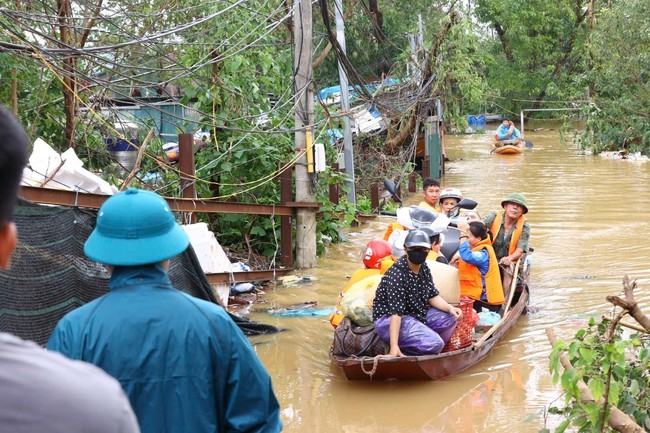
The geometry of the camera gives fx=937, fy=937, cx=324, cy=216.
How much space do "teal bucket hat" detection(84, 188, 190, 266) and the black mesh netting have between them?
3.74 metres

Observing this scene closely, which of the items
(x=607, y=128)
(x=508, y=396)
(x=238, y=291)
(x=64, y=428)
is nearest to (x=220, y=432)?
(x=64, y=428)

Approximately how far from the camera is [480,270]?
999cm

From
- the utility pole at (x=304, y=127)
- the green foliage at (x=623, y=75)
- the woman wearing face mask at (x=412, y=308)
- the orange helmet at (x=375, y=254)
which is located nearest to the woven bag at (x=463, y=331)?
the woman wearing face mask at (x=412, y=308)

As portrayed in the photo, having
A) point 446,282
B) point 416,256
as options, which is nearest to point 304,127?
point 446,282

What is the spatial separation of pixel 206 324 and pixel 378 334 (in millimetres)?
5382

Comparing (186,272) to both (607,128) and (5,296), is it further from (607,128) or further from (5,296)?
(607,128)

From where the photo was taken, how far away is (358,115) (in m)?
22.6

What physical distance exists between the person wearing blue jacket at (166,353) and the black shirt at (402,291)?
5.00 m

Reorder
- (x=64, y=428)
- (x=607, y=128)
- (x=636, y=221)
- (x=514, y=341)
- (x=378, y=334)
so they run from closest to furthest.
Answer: (x=64, y=428) < (x=378, y=334) < (x=514, y=341) < (x=636, y=221) < (x=607, y=128)

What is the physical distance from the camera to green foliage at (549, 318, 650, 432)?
486cm

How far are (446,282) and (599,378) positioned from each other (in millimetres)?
3740

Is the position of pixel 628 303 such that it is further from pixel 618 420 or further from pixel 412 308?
pixel 412 308

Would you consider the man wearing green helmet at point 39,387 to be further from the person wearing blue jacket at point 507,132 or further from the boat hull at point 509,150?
the person wearing blue jacket at point 507,132

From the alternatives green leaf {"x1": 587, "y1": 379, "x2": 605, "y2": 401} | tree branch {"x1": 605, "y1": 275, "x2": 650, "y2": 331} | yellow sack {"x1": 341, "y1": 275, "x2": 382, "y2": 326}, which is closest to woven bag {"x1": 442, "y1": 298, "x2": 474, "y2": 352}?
yellow sack {"x1": 341, "y1": 275, "x2": 382, "y2": 326}
